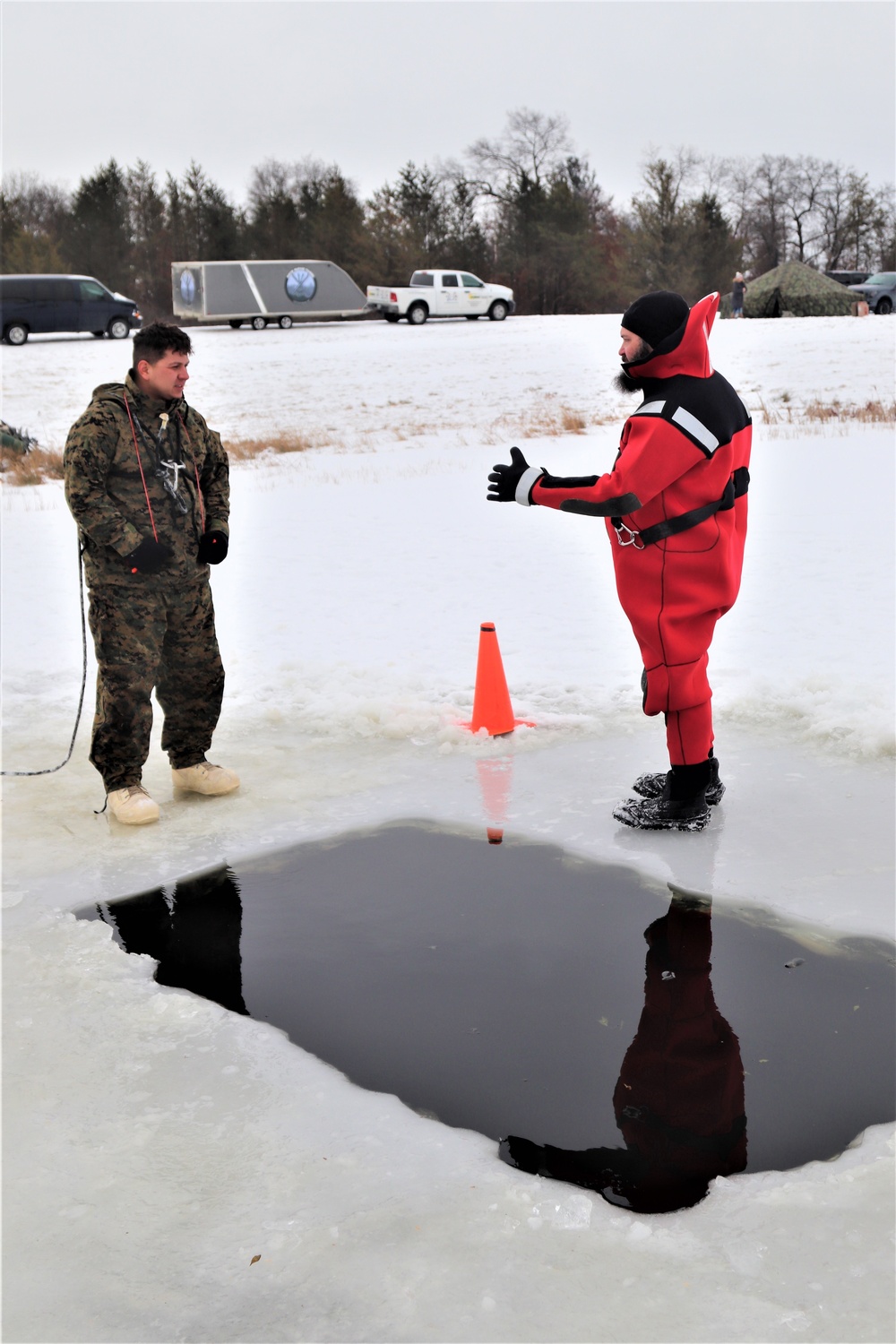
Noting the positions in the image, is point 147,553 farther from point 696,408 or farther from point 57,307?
point 57,307

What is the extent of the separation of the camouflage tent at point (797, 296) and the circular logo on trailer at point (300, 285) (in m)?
13.0

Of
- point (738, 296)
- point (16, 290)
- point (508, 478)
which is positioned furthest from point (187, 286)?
point (508, 478)

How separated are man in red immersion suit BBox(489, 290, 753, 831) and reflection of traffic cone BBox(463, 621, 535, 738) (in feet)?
4.06

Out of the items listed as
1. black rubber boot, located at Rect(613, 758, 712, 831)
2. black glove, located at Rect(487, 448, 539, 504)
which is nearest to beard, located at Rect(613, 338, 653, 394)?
black glove, located at Rect(487, 448, 539, 504)

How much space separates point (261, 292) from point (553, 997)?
35.5 meters

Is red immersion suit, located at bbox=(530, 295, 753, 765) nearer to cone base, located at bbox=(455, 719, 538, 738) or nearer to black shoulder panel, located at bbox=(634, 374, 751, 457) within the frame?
black shoulder panel, located at bbox=(634, 374, 751, 457)

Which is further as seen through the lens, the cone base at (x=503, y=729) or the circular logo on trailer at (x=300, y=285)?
the circular logo on trailer at (x=300, y=285)

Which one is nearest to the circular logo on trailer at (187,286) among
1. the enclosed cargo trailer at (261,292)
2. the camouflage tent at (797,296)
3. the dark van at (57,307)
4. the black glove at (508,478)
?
the enclosed cargo trailer at (261,292)

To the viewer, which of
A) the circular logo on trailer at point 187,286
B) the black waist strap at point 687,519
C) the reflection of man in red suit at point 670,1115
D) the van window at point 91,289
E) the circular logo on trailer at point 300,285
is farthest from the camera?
the circular logo on trailer at point 300,285

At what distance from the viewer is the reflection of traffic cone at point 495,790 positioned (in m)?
4.56

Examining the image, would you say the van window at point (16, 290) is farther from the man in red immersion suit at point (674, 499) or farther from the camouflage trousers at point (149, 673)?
the man in red immersion suit at point (674, 499)

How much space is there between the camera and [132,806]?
4.67 meters

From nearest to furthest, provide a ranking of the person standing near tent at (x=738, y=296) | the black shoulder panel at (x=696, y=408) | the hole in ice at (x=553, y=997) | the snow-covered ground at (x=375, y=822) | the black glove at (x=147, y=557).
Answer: the snow-covered ground at (x=375, y=822), the hole in ice at (x=553, y=997), the black shoulder panel at (x=696, y=408), the black glove at (x=147, y=557), the person standing near tent at (x=738, y=296)

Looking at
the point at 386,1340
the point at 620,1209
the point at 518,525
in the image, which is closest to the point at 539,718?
the point at 620,1209
